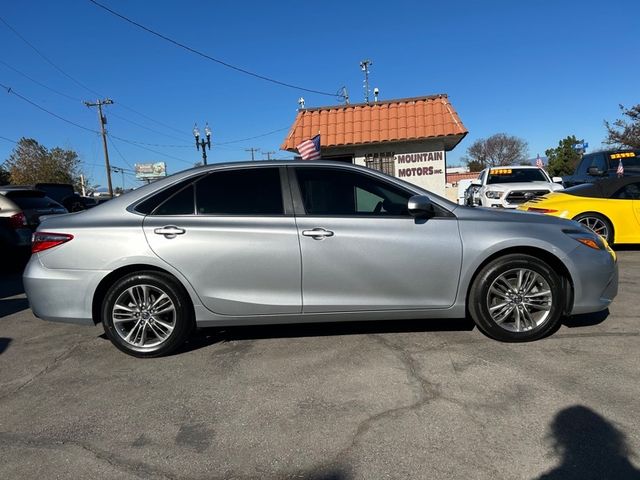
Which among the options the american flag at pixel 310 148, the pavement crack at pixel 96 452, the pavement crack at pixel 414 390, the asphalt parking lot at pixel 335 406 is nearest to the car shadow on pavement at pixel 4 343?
the asphalt parking lot at pixel 335 406

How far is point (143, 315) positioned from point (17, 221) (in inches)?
240

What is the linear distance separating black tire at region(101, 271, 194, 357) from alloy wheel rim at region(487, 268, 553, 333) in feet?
8.84

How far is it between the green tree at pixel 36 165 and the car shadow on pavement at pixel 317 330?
184 feet

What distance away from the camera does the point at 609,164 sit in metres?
11.9

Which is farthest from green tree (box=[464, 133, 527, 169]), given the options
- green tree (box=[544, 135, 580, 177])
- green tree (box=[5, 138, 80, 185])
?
green tree (box=[5, 138, 80, 185])

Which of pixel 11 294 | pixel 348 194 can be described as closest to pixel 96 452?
pixel 348 194

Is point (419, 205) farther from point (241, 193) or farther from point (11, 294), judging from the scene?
point (11, 294)

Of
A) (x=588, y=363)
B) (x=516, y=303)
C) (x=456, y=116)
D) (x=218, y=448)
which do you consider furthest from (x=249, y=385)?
(x=456, y=116)

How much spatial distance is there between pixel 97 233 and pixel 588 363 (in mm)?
4141

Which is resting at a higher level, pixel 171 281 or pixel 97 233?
pixel 97 233

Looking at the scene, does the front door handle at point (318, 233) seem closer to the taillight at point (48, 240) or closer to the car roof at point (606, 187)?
the taillight at point (48, 240)

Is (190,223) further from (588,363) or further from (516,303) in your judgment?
(588,363)

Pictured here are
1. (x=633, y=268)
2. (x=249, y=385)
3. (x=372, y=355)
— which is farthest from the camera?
(x=633, y=268)

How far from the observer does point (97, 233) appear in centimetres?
393
